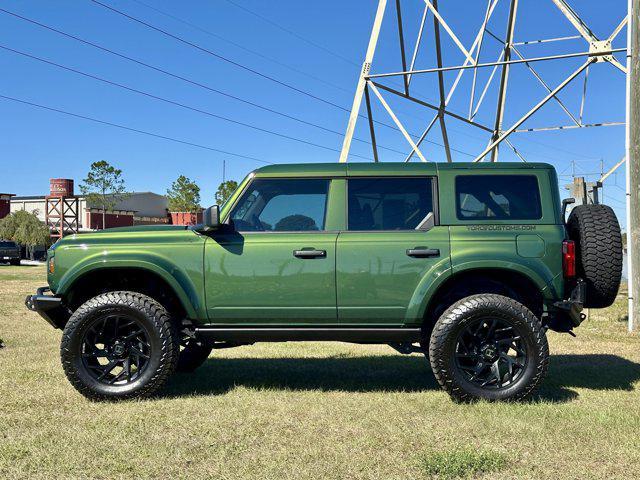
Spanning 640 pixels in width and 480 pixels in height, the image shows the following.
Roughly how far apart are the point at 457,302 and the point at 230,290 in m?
1.92

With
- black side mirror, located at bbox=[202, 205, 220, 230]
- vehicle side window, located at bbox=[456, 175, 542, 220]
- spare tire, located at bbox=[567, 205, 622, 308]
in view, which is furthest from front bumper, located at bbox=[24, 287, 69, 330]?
spare tire, located at bbox=[567, 205, 622, 308]

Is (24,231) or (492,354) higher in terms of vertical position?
(24,231)

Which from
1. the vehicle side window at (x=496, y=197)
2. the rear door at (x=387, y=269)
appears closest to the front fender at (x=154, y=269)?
the rear door at (x=387, y=269)

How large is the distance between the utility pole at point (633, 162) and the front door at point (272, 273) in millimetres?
6198

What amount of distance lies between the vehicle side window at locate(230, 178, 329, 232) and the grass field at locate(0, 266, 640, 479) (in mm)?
1476

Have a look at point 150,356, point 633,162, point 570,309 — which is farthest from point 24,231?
point 570,309

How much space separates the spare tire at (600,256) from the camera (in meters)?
5.29

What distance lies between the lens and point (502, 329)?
517cm

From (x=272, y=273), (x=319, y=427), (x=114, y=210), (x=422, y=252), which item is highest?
(x=114, y=210)

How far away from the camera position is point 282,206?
548 centimetres

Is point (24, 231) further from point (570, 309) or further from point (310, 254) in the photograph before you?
point (570, 309)

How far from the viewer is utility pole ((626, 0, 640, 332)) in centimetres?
940

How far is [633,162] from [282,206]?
6.76 meters

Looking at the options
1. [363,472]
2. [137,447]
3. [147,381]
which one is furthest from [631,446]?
[147,381]
